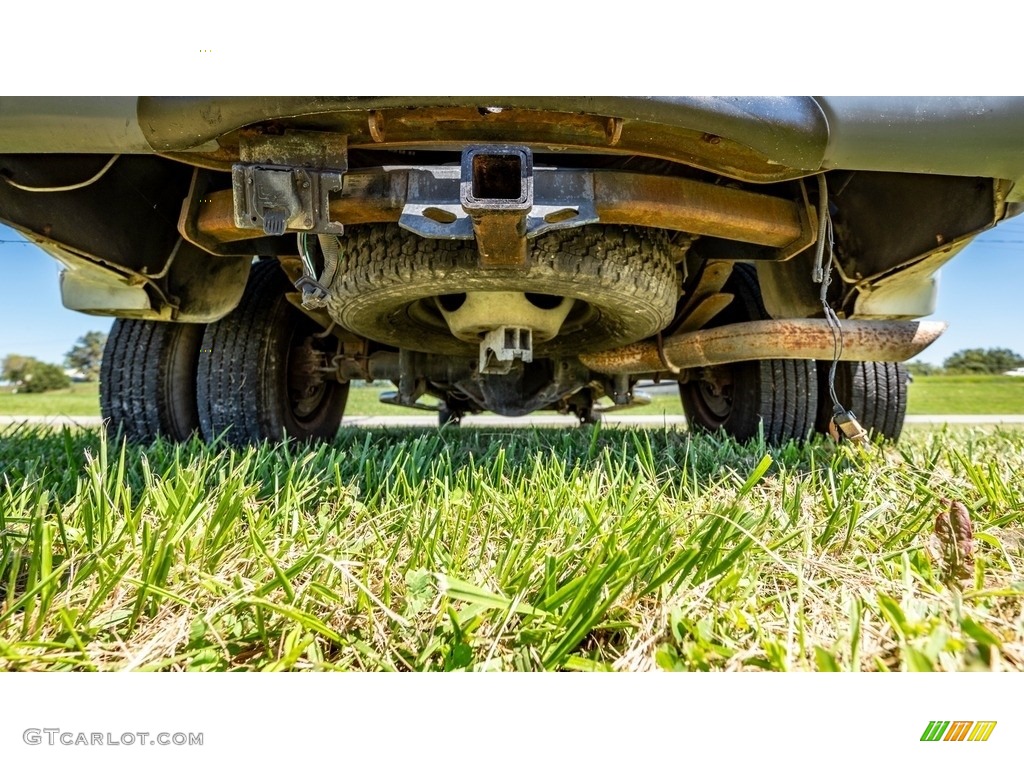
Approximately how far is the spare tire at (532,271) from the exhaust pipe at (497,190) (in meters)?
0.14

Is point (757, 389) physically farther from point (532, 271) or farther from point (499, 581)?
point (499, 581)

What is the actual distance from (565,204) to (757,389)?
1.04 m

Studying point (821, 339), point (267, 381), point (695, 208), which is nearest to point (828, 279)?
point (821, 339)

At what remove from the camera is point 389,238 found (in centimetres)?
100

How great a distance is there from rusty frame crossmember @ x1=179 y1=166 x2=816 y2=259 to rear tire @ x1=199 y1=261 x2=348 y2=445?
1.72 feet

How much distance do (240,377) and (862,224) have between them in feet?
5.11

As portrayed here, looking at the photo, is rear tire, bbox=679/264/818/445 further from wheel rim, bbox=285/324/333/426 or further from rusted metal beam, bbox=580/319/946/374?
wheel rim, bbox=285/324/333/426

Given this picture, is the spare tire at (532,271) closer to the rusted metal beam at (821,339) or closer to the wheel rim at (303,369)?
the rusted metal beam at (821,339)

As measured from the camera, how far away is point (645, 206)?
891mm

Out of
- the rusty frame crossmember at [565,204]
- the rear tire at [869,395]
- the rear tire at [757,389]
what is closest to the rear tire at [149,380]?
the rusty frame crossmember at [565,204]

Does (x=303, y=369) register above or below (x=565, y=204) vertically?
below
